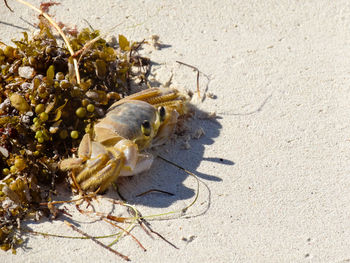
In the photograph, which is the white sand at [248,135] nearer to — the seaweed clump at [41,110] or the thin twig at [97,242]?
the thin twig at [97,242]

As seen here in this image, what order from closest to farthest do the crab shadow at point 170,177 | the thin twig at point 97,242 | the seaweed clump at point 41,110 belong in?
the thin twig at point 97,242 → the seaweed clump at point 41,110 → the crab shadow at point 170,177

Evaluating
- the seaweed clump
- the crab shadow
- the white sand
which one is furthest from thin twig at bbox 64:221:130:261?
the crab shadow

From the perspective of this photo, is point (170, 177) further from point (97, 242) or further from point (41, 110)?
point (41, 110)

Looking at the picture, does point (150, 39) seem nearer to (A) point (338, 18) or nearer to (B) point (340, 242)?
(A) point (338, 18)

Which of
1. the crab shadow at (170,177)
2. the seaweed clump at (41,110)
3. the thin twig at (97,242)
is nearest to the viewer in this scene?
the thin twig at (97,242)

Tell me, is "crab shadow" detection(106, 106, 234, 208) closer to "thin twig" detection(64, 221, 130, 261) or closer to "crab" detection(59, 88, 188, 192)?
"crab" detection(59, 88, 188, 192)

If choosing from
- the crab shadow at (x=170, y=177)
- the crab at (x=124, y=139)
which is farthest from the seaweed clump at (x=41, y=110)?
the crab shadow at (x=170, y=177)

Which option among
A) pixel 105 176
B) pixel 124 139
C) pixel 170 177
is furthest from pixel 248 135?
pixel 105 176

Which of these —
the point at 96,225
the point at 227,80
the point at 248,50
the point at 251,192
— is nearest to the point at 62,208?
the point at 96,225
